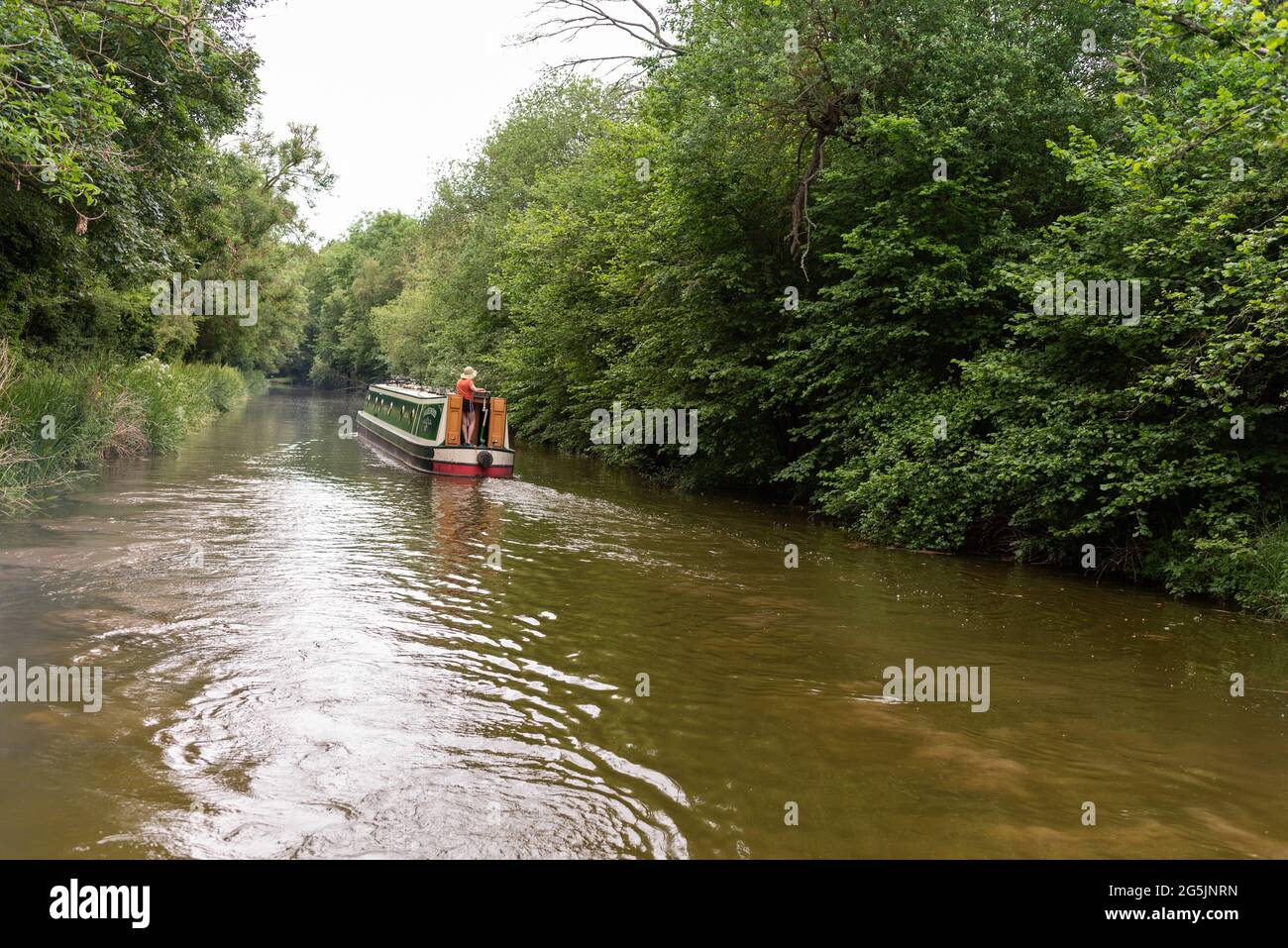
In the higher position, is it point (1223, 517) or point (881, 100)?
point (881, 100)

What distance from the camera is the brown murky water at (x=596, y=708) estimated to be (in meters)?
3.96

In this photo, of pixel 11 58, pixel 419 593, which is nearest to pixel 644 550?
pixel 419 593

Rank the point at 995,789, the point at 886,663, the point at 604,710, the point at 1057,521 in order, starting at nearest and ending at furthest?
the point at 995,789
the point at 604,710
the point at 886,663
the point at 1057,521

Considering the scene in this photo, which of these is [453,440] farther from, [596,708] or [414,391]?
[596,708]

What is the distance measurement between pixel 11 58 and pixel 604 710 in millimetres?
7642

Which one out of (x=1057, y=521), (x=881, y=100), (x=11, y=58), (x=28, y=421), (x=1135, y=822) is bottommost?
(x=1135, y=822)

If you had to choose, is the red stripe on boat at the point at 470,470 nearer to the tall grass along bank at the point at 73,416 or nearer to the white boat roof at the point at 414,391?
the white boat roof at the point at 414,391

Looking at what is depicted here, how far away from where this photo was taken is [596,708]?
217 inches

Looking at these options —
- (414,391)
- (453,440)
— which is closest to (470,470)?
(453,440)

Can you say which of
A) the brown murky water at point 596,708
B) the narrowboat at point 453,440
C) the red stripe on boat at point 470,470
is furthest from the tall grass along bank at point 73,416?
the red stripe on boat at point 470,470

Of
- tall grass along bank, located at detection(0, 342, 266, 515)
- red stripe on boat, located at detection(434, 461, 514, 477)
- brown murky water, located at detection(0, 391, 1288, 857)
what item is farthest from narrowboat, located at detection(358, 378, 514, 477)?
brown murky water, located at detection(0, 391, 1288, 857)

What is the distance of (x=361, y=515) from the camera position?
1310 centimetres

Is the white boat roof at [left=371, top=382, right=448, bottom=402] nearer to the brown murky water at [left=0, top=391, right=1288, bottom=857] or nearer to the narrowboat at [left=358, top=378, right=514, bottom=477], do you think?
the narrowboat at [left=358, top=378, right=514, bottom=477]
